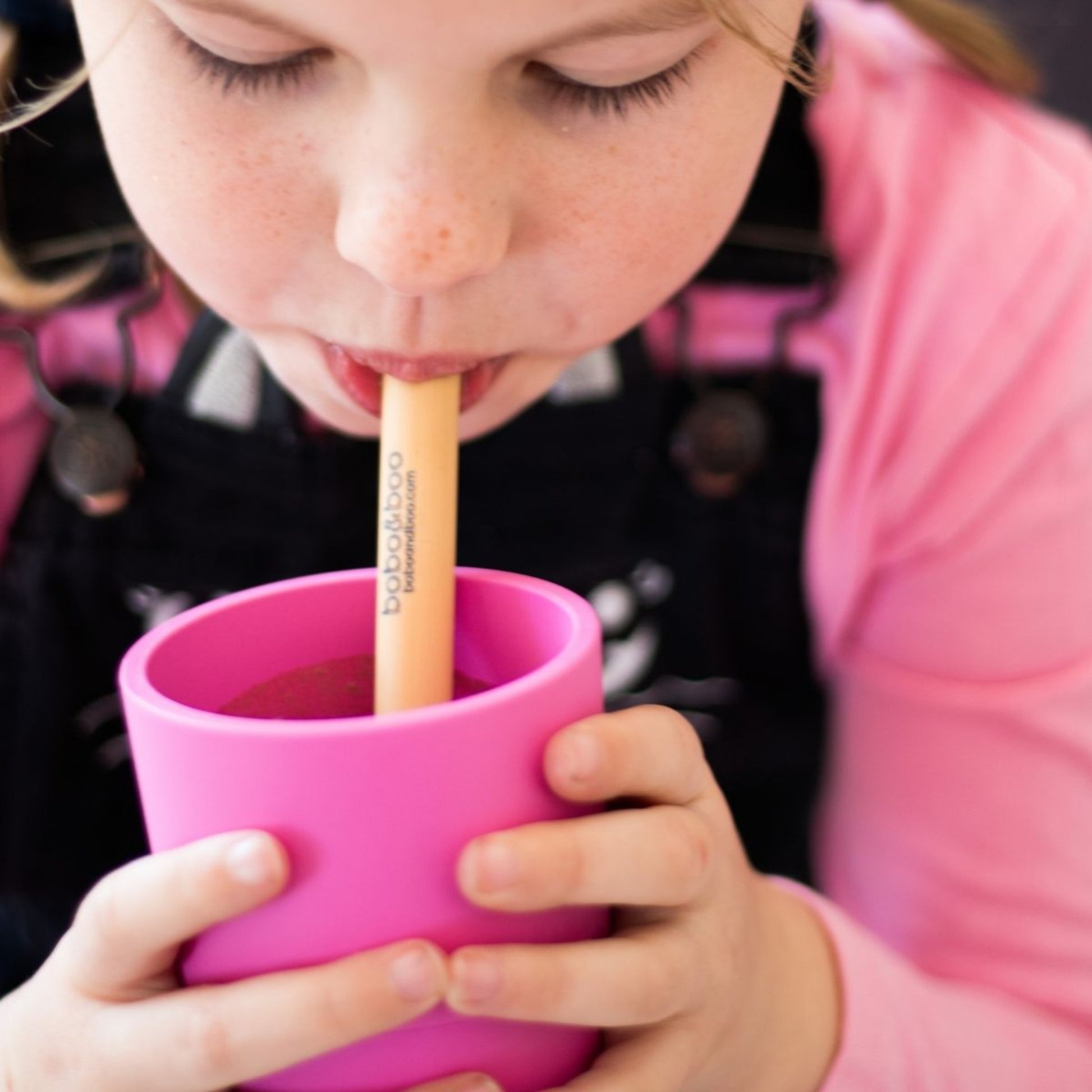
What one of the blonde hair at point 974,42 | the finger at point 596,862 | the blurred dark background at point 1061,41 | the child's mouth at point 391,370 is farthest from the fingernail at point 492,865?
the blurred dark background at point 1061,41

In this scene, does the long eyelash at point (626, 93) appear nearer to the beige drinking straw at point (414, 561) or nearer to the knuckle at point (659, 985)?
the beige drinking straw at point (414, 561)

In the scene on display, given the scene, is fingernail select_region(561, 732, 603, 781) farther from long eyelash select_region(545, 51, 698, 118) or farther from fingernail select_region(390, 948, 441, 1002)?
long eyelash select_region(545, 51, 698, 118)

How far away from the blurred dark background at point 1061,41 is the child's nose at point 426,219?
0.58 metres

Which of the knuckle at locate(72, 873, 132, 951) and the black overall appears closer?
the knuckle at locate(72, 873, 132, 951)

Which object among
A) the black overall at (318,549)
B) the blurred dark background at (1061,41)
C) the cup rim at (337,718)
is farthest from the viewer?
the blurred dark background at (1061,41)

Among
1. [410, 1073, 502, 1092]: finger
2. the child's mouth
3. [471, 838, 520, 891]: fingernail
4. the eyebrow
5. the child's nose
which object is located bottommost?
[410, 1073, 502, 1092]: finger

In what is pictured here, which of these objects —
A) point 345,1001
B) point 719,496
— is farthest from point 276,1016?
point 719,496

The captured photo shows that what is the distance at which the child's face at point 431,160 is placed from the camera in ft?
1.02

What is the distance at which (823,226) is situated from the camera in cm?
60

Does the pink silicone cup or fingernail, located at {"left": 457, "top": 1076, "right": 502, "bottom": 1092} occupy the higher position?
the pink silicone cup

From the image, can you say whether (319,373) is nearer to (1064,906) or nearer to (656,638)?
(656,638)

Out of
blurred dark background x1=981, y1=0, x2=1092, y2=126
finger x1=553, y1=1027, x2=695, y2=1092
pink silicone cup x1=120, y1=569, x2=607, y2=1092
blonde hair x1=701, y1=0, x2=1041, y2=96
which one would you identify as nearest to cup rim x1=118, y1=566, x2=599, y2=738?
pink silicone cup x1=120, y1=569, x2=607, y2=1092

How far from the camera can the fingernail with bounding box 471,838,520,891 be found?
0.31 m

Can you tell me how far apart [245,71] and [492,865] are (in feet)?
0.70
